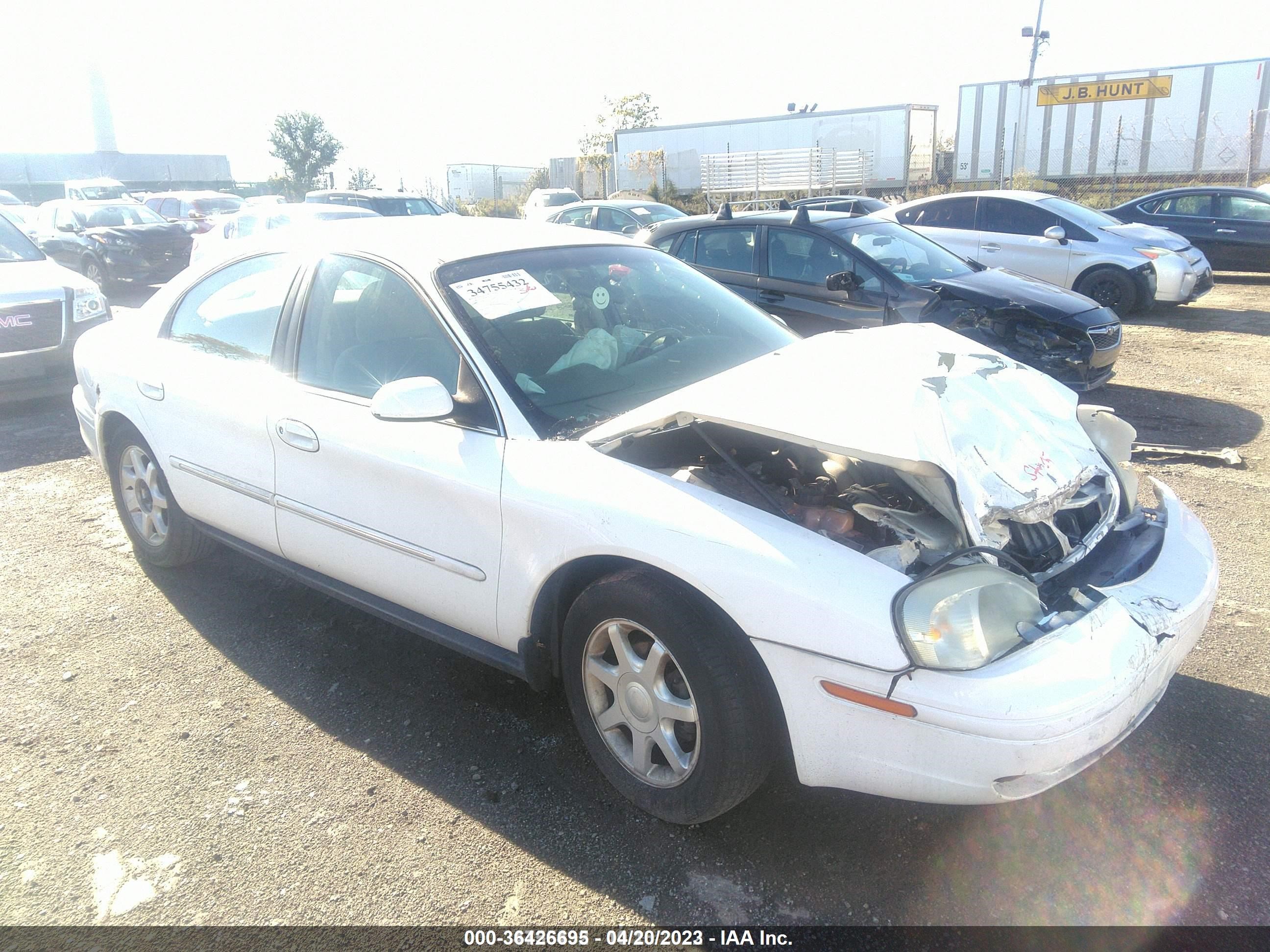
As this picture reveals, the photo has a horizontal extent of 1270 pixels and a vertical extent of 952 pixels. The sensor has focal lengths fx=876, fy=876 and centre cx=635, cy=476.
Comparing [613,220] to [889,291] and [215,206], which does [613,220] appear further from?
[215,206]

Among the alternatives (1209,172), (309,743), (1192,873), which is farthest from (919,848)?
(1209,172)

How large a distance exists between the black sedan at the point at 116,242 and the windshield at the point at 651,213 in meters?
8.42

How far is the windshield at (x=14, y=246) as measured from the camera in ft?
27.8

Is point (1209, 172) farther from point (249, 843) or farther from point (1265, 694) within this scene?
point (249, 843)

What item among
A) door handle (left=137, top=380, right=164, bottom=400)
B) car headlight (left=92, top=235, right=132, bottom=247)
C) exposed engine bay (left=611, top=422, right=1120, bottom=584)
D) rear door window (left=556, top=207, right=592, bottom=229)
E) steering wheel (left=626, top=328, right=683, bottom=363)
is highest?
rear door window (left=556, top=207, right=592, bottom=229)

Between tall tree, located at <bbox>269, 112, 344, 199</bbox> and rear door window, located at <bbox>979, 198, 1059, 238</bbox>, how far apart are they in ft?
176

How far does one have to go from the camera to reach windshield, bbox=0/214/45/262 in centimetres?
848

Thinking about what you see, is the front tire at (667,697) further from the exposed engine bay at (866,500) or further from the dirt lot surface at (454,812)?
the exposed engine bay at (866,500)

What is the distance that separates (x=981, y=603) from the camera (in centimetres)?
217

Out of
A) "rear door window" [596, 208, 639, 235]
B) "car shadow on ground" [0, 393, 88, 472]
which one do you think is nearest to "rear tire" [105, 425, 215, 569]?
"car shadow on ground" [0, 393, 88, 472]

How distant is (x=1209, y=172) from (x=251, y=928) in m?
32.7

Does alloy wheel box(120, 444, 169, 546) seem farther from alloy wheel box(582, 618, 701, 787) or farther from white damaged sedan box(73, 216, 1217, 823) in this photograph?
alloy wheel box(582, 618, 701, 787)

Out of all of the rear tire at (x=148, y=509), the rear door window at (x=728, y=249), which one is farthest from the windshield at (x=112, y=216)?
the rear tire at (x=148, y=509)

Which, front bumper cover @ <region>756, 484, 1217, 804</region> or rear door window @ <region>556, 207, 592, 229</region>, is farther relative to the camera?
rear door window @ <region>556, 207, 592, 229</region>
